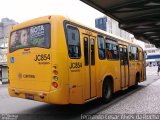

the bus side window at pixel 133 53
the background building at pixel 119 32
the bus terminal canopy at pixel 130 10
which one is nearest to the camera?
the bus terminal canopy at pixel 130 10

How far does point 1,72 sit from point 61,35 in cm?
2119

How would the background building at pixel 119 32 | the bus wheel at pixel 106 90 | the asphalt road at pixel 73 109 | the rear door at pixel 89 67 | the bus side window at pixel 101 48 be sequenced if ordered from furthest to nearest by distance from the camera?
the background building at pixel 119 32, the bus wheel at pixel 106 90, the bus side window at pixel 101 48, the rear door at pixel 89 67, the asphalt road at pixel 73 109

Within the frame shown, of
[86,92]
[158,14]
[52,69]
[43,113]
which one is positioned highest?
[158,14]

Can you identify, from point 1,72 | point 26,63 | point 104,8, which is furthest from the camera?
point 1,72

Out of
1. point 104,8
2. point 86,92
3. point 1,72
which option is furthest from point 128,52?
point 1,72

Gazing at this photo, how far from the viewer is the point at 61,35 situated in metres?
7.33

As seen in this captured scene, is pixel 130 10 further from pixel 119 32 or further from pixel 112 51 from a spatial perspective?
pixel 119 32

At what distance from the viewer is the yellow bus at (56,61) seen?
284 inches

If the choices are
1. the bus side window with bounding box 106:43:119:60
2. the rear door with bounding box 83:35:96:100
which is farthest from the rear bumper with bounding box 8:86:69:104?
the bus side window with bounding box 106:43:119:60

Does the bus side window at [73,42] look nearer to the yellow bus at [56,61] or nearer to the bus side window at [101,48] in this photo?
the yellow bus at [56,61]

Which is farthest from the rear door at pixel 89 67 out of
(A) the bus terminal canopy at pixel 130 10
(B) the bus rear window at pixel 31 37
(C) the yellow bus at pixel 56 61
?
(B) the bus rear window at pixel 31 37

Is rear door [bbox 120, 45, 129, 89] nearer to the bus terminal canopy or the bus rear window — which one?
the bus terminal canopy

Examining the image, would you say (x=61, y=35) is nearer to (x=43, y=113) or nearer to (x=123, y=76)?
(x=43, y=113)

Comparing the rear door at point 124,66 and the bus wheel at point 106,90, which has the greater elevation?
the rear door at point 124,66
